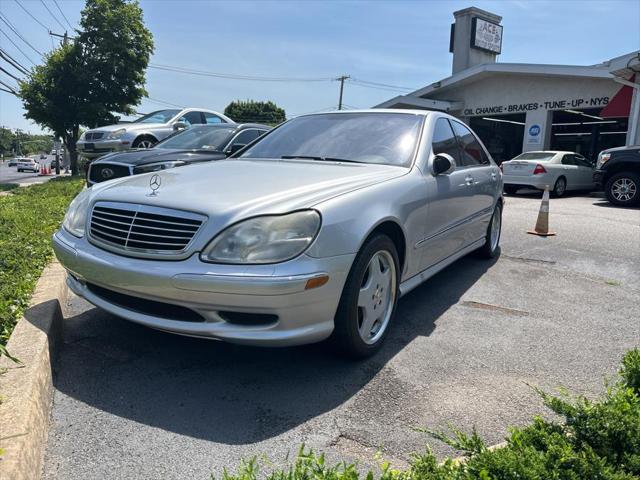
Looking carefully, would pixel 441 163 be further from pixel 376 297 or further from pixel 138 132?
pixel 138 132

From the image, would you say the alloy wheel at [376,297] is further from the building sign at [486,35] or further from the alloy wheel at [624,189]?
the building sign at [486,35]

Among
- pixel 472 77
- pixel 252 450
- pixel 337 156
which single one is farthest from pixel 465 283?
pixel 472 77

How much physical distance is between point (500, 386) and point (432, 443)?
0.74 m

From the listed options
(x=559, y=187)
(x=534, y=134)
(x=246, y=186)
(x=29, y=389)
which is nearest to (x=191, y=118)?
(x=559, y=187)

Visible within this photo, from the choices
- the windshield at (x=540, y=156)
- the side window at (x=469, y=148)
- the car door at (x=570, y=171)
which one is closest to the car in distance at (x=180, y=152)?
the side window at (x=469, y=148)

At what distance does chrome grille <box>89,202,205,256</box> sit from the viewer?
104 inches

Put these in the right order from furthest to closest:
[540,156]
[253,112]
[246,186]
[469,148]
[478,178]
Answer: [253,112] → [540,156] → [469,148] → [478,178] → [246,186]

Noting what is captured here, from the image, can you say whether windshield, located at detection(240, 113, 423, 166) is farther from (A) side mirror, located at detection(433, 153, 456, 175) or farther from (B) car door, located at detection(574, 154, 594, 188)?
(B) car door, located at detection(574, 154, 594, 188)

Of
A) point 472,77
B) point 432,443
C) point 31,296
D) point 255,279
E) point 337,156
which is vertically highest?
point 472,77

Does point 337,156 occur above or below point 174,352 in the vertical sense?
above

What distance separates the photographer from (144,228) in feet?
9.04

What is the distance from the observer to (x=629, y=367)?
7.62ft

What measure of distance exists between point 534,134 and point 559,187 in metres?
5.78

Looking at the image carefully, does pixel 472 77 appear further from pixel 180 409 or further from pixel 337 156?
pixel 180 409
